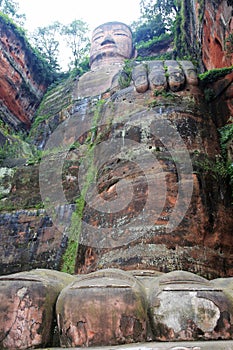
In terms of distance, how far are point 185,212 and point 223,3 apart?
5781 millimetres

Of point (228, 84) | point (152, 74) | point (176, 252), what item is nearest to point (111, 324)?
point (176, 252)

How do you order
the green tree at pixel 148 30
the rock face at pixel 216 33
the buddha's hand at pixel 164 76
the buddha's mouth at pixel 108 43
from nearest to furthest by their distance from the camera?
the buddha's hand at pixel 164 76, the rock face at pixel 216 33, the buddha's mouth at pixel 108 43, the green tree at pixel 148 30

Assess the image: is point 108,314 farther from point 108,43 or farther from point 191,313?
point 108,43

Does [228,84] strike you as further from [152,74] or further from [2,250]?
[2,250]

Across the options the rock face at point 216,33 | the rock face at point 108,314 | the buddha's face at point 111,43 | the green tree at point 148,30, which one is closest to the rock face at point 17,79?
the buddha's face at point 111,43

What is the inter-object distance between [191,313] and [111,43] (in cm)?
2093

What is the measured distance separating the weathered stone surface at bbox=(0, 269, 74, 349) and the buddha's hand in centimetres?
651

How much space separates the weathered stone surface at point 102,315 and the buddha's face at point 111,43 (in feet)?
65.4

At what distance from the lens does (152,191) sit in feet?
19.3

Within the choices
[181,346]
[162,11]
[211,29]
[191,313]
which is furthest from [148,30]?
[181,346]

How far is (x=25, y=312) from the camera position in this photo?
97.4 inches

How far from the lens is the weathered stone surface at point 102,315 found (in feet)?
7.68

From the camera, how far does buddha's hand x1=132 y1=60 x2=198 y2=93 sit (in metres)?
8.35

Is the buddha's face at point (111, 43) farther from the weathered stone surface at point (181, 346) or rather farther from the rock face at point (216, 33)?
the weathered stone surface at point (181, 346)
